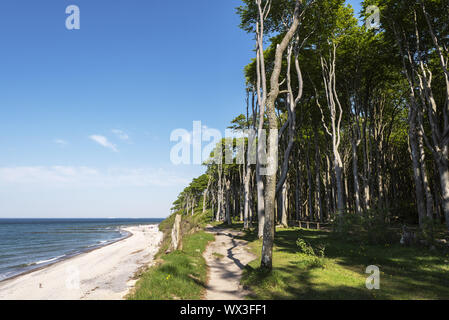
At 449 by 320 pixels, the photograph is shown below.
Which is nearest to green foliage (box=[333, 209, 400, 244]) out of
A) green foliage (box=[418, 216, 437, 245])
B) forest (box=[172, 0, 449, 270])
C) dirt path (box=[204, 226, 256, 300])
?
forest (box=[172, 0, 449, 270])

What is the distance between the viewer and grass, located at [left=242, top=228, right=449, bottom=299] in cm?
628

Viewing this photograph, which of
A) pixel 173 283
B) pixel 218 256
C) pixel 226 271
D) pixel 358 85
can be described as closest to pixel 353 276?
pixel 226 271

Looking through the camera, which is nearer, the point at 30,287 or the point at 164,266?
the point at 164,266

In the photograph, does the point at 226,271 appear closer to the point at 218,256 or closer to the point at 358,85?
the point at 218,256

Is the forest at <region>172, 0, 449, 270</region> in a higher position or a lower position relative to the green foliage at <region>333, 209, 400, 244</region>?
higher

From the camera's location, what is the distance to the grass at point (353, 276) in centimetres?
628

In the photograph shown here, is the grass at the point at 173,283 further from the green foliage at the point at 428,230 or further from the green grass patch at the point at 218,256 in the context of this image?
the green foliage at the point at 428,230

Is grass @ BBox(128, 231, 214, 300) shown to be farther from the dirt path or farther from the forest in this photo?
the forest

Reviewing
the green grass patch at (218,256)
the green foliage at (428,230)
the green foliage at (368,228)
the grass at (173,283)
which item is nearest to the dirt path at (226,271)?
the green grass patch at (218,256)
